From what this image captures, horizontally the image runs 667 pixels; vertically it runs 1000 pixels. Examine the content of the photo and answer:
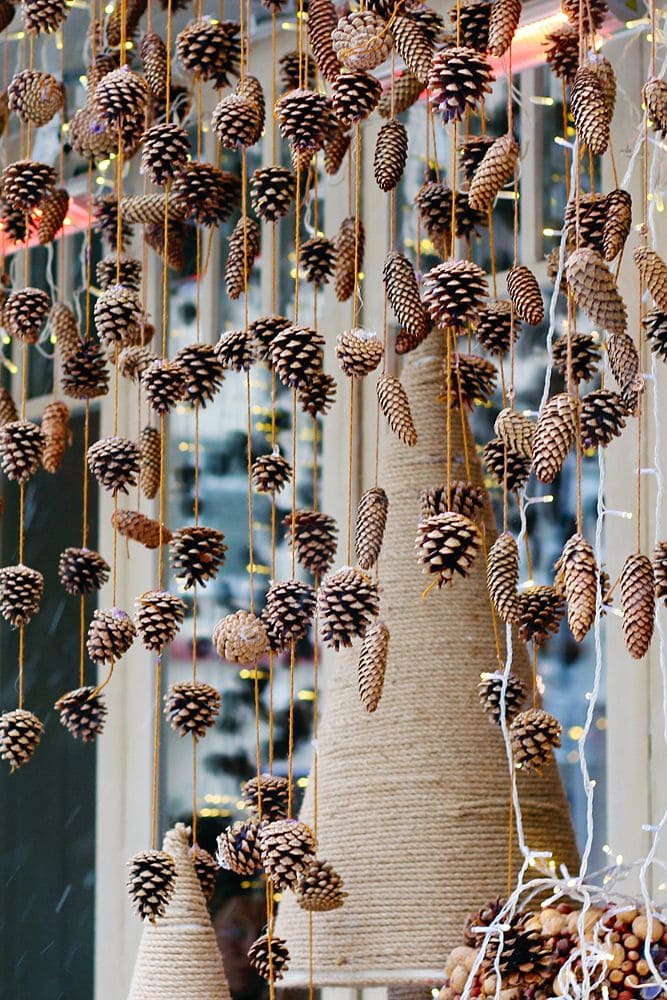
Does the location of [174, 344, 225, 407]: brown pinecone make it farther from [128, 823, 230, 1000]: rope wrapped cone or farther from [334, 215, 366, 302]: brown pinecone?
[128, 823, 230, 1000]: rope wrapped cone

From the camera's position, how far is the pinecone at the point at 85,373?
4.91 ft

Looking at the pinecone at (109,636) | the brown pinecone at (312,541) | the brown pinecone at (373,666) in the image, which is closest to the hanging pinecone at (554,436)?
the brown pinecone at (373,666)

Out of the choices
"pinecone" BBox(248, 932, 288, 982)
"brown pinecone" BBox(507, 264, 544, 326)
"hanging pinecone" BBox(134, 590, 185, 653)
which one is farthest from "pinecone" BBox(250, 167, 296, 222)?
"pinecone" BBox(248, 932, 288, 982)

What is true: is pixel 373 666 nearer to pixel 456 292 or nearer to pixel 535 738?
pixel 535 738

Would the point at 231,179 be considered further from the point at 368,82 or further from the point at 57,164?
the point at 57,164

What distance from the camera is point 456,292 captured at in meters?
1.17

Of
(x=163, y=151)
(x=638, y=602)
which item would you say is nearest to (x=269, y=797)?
(x=638, y=602)

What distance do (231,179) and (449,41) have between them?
0.68 feet

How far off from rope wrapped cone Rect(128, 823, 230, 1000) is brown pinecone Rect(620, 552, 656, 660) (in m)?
0.52

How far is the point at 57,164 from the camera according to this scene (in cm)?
271

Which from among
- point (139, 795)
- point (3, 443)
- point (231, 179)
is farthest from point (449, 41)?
point (139, 795)

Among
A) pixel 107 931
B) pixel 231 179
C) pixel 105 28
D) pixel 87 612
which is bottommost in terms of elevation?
pixel 107 931

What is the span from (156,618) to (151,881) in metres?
0.19

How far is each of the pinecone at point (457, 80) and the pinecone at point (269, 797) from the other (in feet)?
1.65
